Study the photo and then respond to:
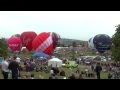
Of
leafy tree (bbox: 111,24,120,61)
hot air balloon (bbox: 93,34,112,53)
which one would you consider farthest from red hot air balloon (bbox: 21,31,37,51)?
leafy tree (bbox: 111,24,120,61)

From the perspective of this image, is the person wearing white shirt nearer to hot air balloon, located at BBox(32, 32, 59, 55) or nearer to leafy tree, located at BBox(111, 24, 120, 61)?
hot air balloon, located at BBox(32, 32, 59, 55)

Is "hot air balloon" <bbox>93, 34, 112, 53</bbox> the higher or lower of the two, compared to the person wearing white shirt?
higher

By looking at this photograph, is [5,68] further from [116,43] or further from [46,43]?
[116,43]

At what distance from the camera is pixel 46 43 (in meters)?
35.4

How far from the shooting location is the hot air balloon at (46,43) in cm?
3511

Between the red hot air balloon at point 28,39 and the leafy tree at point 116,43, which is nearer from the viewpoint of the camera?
the leafy tree at point 116,43

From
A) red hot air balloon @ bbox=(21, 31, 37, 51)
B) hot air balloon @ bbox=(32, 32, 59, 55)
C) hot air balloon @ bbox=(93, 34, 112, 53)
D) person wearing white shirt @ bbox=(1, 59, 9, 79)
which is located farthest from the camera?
red hot air balloon @ bbox=(21, 31, 37, 51)

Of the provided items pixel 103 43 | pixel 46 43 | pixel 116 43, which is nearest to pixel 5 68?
pixel 46 43

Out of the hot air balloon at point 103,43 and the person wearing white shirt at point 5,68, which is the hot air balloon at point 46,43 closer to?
the hot air balloon at point 103,43

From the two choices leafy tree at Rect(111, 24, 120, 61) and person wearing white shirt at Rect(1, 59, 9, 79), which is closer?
person wearing white shirt at Rect(1, 59, 9, 79)

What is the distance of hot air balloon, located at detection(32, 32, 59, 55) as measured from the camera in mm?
35112

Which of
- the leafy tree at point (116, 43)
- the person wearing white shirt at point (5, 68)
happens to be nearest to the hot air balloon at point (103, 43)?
Result: the leafy tree at point (116, 43)
